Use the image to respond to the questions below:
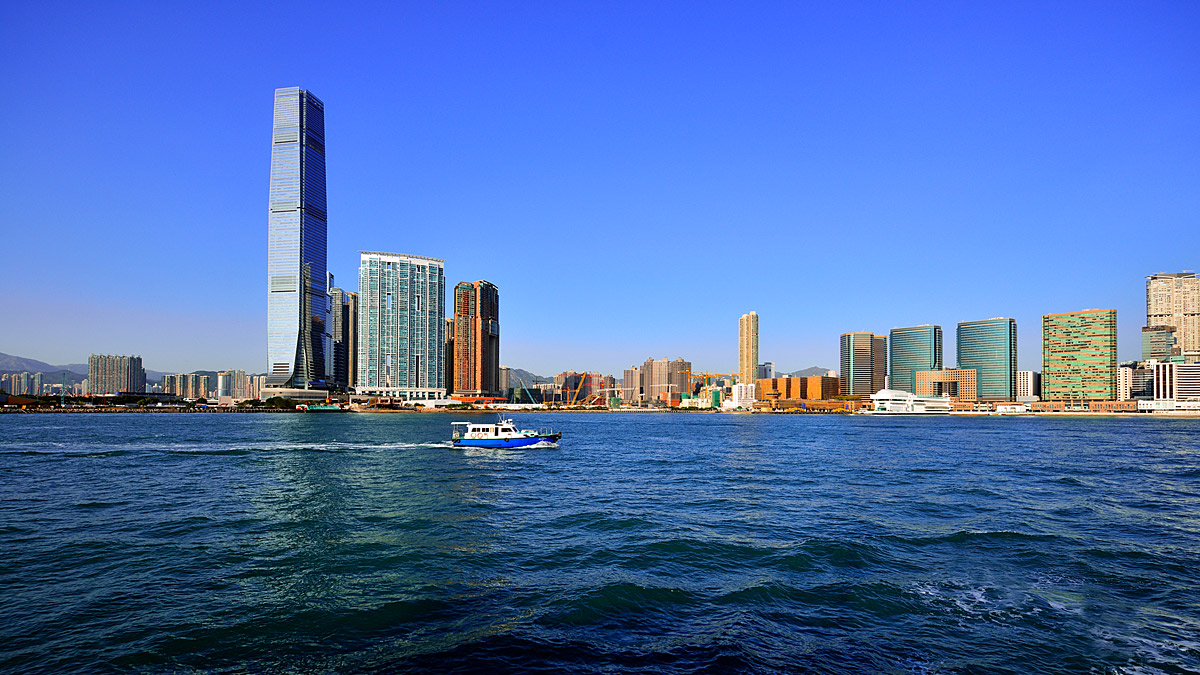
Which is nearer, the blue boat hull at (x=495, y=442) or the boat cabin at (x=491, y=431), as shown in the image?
the blue boat hull at (x=495, y=442)

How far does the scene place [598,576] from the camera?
2058 cm

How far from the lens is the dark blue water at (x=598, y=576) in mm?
14453

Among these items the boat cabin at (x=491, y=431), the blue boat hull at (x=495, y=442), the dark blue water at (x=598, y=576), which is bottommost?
A: the blue boat hull at (x=495, y=442)

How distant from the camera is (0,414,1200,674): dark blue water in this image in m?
14.5

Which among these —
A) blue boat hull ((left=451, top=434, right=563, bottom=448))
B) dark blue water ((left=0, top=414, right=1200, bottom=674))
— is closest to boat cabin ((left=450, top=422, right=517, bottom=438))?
blue boat hull ((left=451, top=434, right=563, bottom=448))

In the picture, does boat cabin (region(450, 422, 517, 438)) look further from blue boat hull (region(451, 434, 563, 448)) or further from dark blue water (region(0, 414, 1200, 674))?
dark blue water (region(0, 414, 1200, 674))

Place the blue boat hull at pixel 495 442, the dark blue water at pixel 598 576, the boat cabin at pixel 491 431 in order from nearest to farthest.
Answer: the dark blue water at pixel 598 576
the blue boat hull at pixel 495 442
the boat cabin at pixel 491 431

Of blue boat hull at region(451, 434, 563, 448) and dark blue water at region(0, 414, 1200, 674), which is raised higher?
dark blue water at region(0, 414, 1200, 674)

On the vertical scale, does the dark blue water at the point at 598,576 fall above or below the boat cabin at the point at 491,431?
above

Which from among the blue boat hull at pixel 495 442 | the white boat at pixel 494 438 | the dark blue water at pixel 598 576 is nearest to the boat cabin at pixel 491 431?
the white boat at pixel 494 438

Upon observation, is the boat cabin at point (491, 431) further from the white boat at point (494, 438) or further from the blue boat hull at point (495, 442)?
the blue boat hull at point (495, 442)

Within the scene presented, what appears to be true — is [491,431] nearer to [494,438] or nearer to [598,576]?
[494,438]

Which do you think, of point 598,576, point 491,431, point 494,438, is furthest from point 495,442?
point 598,576

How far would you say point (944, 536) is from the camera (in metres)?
26.8
